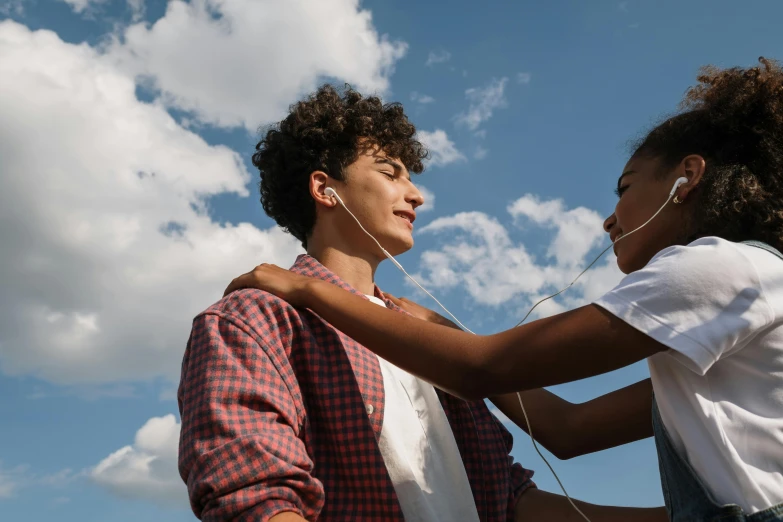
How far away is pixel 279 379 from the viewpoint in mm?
2545

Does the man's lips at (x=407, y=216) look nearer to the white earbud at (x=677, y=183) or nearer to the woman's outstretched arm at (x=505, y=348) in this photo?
the woman's outstretched arm at (x=505, y=348)

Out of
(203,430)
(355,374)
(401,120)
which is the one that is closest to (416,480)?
(355,374)

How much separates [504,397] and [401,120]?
157 cm

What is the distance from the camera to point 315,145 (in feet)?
12.3

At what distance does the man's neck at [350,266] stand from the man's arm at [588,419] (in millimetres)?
829

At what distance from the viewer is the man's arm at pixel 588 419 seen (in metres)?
3.08

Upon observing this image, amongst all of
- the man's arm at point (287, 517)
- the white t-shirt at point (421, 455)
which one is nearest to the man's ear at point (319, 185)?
the white t-shirt at point (421, 455)

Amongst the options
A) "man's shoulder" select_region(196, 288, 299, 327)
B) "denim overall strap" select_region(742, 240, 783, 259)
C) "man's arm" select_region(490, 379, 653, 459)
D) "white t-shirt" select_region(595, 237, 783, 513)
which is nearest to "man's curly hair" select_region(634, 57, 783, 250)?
"denim overall strap" select_region(742, 240, 783, 259)

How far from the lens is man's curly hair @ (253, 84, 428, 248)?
3.71m

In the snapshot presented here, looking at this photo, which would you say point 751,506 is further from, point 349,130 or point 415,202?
point 349,130

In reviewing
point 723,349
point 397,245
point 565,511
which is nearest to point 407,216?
point 397,245

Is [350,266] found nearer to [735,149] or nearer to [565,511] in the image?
[565,511]

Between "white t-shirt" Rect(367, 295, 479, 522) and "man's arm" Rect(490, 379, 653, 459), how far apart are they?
→ 518mm

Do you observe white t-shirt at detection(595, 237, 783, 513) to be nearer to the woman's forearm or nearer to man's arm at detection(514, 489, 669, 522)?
the woman's forearm
